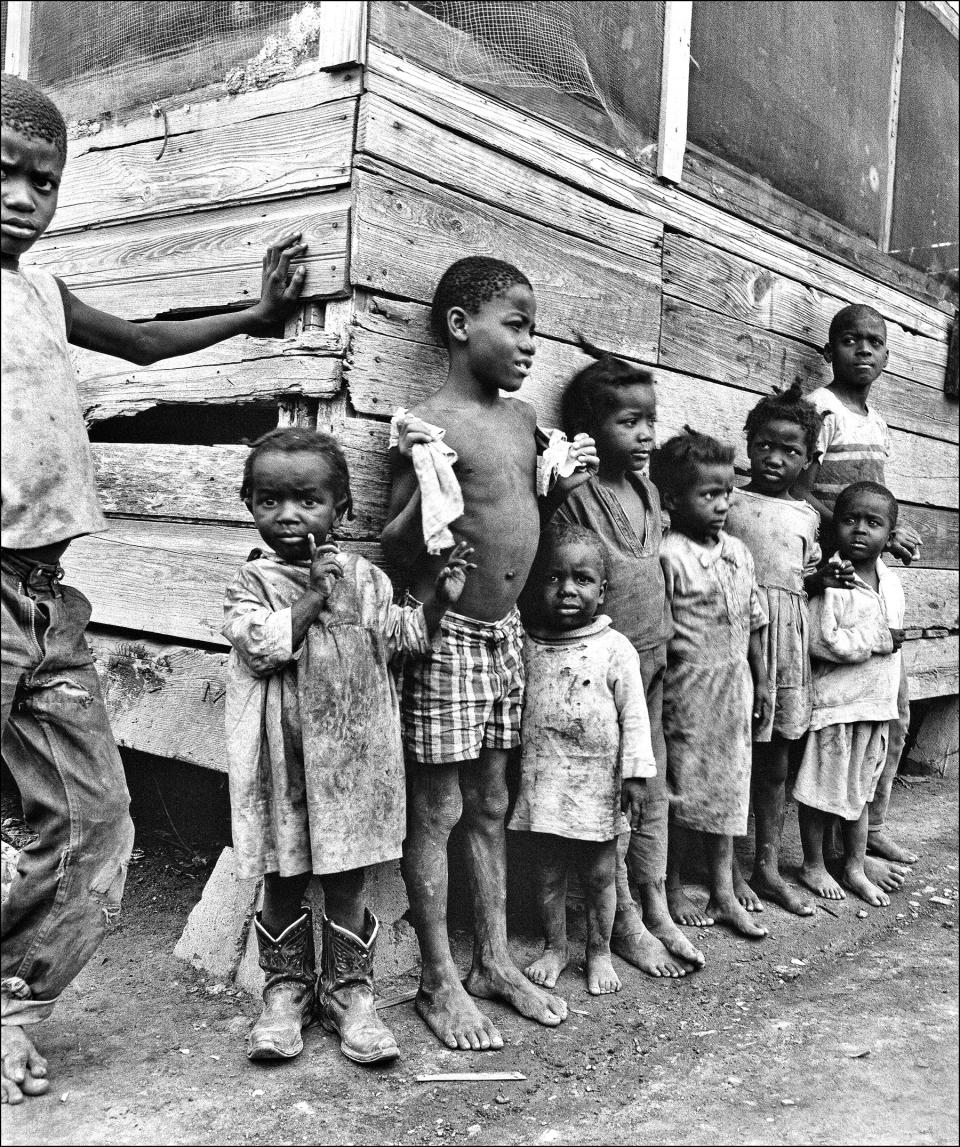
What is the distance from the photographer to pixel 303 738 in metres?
2.62

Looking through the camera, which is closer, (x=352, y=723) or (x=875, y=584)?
(x=352, y=723)

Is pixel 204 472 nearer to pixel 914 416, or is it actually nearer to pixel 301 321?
pixel 301 321

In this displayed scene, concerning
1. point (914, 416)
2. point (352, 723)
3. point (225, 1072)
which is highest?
point (914, 416)

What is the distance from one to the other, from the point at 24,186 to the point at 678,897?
2.99m

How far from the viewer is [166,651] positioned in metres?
3.45

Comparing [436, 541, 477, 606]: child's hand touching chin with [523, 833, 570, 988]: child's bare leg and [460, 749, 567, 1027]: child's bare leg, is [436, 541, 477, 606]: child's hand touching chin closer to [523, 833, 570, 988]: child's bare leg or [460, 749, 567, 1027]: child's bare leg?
[460, 749, 567, 1027]: child's bare leg

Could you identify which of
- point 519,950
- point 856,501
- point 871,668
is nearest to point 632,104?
point 856,501

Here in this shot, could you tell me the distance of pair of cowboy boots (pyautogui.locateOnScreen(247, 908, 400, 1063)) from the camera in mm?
2639

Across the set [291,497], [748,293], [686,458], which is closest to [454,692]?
[291,497]

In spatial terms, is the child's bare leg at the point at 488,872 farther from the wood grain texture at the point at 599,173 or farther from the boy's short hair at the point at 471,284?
the wood grain texture at the point at 599,173

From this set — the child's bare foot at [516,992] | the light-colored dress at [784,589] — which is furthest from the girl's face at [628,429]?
the child's bare foot at [516,992]

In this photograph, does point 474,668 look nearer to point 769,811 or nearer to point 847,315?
point 769,811

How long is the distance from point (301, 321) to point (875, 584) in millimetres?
2533

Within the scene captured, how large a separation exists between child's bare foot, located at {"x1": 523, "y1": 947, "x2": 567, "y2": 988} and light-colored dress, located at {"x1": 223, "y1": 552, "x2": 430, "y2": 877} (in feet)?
2.46
